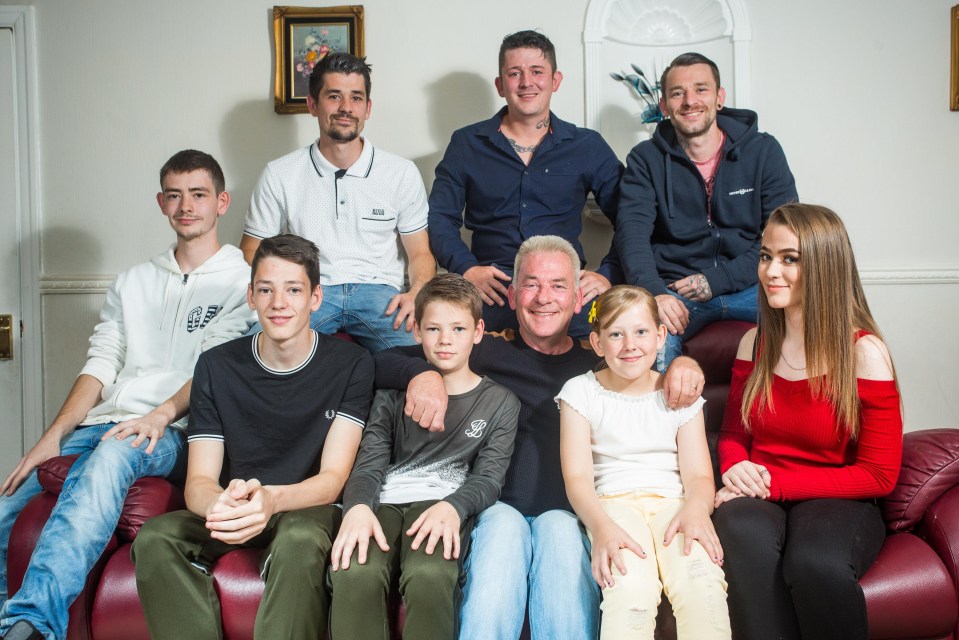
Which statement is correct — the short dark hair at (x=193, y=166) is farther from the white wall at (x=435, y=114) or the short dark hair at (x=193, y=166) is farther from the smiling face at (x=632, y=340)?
the smiling face at (x=632, y=340)

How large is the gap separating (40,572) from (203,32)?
231 centimetres

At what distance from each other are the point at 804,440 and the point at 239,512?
133cm

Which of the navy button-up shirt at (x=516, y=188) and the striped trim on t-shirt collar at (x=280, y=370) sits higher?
the navy button-up shirt at (x=516, y=188)

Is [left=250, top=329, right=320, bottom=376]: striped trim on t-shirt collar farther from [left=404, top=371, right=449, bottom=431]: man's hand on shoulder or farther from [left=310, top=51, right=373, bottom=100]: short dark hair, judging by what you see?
[left=310, top=51, right=373, bottom=100]: short dark hair

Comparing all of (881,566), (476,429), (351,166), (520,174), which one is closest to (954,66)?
(520,174)

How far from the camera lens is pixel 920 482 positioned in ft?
6.11

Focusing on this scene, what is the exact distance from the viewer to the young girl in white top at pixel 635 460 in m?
1.72

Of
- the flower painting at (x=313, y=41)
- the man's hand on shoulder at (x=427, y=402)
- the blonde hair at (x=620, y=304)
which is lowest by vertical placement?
the man's hand on shoulder at (x=427, y=402)

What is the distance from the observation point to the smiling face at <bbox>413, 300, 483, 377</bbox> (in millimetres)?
2002

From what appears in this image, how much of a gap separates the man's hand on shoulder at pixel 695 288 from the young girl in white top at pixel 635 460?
690 millimetres

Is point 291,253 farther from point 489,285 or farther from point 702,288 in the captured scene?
point 702,288

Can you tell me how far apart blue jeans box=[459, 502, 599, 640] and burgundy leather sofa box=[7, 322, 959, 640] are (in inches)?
7.7

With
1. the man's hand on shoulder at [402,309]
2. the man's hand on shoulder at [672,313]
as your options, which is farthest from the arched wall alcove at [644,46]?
the man's hand on shoulder at [402,309]

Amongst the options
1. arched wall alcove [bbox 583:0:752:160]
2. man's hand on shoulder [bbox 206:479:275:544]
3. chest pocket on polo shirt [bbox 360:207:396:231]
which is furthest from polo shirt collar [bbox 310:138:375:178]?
man's hand on shoulder [bbox 206:479:275:544]
